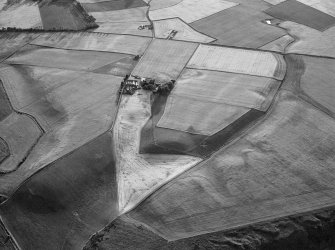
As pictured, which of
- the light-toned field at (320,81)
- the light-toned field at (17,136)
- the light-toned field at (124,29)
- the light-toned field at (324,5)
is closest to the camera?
the light-toned field at (17,136)

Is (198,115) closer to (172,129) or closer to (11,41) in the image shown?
(172,129)

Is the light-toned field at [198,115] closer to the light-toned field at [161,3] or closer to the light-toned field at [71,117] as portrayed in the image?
the light-toned field at [71,117]

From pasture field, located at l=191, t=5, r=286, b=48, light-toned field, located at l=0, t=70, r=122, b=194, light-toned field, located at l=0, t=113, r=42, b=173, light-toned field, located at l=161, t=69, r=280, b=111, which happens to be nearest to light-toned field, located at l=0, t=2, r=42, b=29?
light-toned field, located at l=0, t=70, r=122, b=194

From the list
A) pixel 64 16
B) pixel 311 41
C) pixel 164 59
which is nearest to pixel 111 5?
pixel 64 16

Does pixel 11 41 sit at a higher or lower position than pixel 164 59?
higher

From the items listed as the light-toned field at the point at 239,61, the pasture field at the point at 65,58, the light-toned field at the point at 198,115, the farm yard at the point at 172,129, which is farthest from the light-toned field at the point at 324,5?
the pasture field at the point at 65,58

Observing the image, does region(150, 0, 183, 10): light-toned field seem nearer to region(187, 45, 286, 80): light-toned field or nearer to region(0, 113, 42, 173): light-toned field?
region(187, 45, 286, 80): light-toned field

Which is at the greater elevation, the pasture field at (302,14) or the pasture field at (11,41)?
the pasture field at (11,41)

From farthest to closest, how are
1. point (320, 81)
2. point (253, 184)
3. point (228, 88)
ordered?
point (228, 88)
point (320, 81)
point (253, 184)

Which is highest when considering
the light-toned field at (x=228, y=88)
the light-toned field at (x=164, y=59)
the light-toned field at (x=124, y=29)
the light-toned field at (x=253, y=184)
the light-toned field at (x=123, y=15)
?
the light-toned field at (x=123, y=15)
